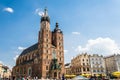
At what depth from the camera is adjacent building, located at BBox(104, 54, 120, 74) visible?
3275 inches

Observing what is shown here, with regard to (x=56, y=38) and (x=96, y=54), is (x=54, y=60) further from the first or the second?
(x=96, y=54)

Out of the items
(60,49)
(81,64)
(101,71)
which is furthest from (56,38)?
(101,71)

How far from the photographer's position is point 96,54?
85.1 metres

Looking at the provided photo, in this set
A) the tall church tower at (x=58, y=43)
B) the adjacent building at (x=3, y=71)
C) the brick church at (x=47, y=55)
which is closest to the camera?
the brick church at (x=47, y=55)

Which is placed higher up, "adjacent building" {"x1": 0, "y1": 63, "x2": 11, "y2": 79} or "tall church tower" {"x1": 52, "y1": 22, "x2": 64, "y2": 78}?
"tall church tower" {"x1": 52, "y1": 22, "x2": 64, "y2": 78}

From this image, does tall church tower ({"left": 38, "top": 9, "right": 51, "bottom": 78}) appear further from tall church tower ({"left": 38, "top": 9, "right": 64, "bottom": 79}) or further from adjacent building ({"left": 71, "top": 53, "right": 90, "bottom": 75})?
adjacent building ({"left": 71, "top": 53, "right": 90, "bottom": 75})

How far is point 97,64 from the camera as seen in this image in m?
82.9

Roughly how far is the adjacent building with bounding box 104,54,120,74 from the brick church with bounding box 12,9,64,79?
27.0 m

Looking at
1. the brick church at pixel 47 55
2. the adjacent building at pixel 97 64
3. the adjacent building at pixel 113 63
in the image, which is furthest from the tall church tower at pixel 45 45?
the adjacent building at pixel 113 63

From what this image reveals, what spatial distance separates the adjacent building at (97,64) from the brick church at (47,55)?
51.5 ft

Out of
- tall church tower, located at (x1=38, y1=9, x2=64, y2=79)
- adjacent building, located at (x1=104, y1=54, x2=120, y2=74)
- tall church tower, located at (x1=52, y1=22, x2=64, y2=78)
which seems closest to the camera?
tall church tower, located at (x1=38, y1=9, x2=64, y2=79)

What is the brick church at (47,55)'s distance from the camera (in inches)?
2815

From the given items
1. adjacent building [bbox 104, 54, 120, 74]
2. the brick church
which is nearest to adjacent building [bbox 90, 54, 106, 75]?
adjacent building [bbox 104, 54, 120, 74]

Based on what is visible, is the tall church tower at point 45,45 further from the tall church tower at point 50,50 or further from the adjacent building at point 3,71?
the adjacent building at point 3,71
